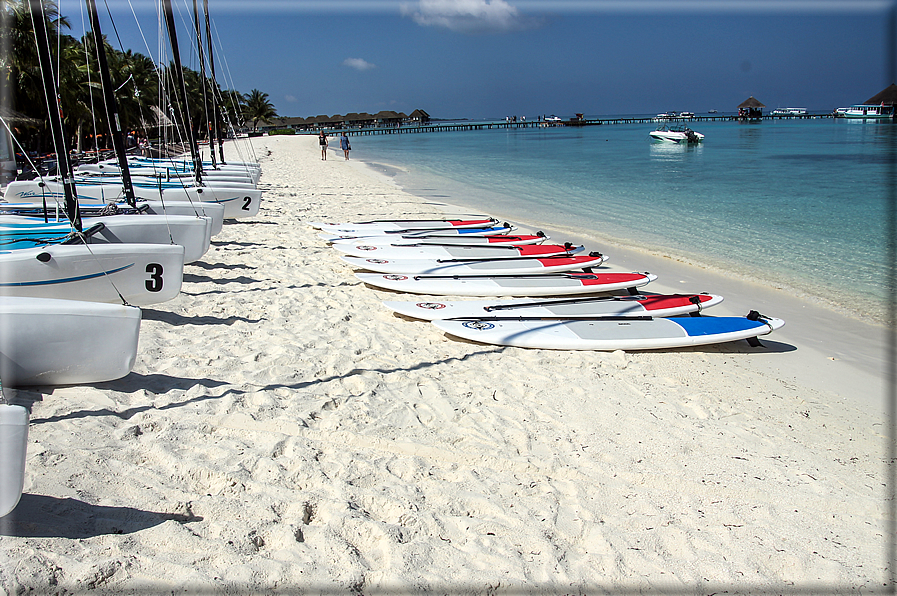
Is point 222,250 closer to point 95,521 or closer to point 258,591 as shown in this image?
point 95,521

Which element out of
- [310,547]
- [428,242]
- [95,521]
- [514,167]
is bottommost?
[310,547]

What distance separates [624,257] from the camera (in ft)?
30.8

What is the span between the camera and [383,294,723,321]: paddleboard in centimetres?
552

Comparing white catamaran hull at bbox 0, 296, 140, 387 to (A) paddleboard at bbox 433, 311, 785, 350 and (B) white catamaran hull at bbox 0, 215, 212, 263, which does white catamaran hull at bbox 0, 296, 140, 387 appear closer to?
(B) white catamaran hull at bbox 0, 215, 212, 263

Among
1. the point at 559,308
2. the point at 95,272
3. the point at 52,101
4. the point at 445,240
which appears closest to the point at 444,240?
the point at 445,240

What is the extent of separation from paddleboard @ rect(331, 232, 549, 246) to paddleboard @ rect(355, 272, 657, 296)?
170cm

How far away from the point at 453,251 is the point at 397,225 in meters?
2.42

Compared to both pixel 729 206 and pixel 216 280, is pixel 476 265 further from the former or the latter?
pixel 729 206

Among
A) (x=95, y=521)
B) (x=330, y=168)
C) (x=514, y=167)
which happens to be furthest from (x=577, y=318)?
(x=514, y=167)

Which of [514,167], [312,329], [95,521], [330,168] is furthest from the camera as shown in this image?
[514,167]

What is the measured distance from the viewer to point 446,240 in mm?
8836

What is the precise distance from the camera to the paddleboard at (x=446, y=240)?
8539mm

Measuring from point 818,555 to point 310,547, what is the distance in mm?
2342

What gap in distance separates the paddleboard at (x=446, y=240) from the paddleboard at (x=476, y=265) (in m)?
0.89
